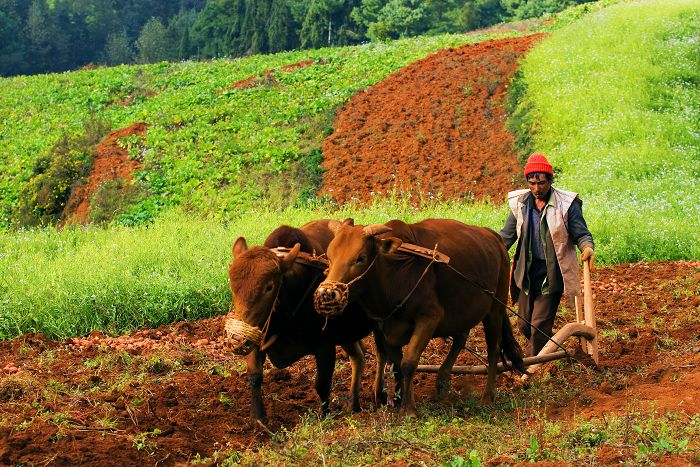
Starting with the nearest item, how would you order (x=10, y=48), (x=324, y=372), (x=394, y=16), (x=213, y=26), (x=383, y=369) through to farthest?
(x=324, y=372), (x=383, y=369), (x=394, y=16), (x=213, y=26), (x=10, y=48)

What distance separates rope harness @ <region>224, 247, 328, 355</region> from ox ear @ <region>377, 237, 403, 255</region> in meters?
0.65

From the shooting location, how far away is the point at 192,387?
8625 millimetres

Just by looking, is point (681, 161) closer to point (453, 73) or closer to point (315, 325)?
point (453, 73)

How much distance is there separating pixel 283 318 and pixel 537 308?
283cm

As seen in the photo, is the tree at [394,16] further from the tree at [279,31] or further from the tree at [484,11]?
the tree at [279,31]

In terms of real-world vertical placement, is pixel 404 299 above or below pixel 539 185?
below

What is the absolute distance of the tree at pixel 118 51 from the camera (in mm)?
78688

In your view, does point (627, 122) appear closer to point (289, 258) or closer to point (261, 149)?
point (261, 149)

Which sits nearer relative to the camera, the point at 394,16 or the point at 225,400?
the point at 225,400

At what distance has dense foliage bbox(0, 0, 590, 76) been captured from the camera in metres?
65.8

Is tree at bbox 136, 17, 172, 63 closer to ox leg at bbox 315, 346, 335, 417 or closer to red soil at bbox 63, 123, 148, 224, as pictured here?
red soil at bbox 63, 123, 148, 224

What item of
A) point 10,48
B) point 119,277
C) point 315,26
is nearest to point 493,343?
point 119,277

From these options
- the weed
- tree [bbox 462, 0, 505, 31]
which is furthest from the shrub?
tree [bbox 462, 0, 505, 31]

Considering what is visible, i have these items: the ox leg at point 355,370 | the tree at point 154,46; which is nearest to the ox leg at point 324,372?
the ox leg at point 355,370
